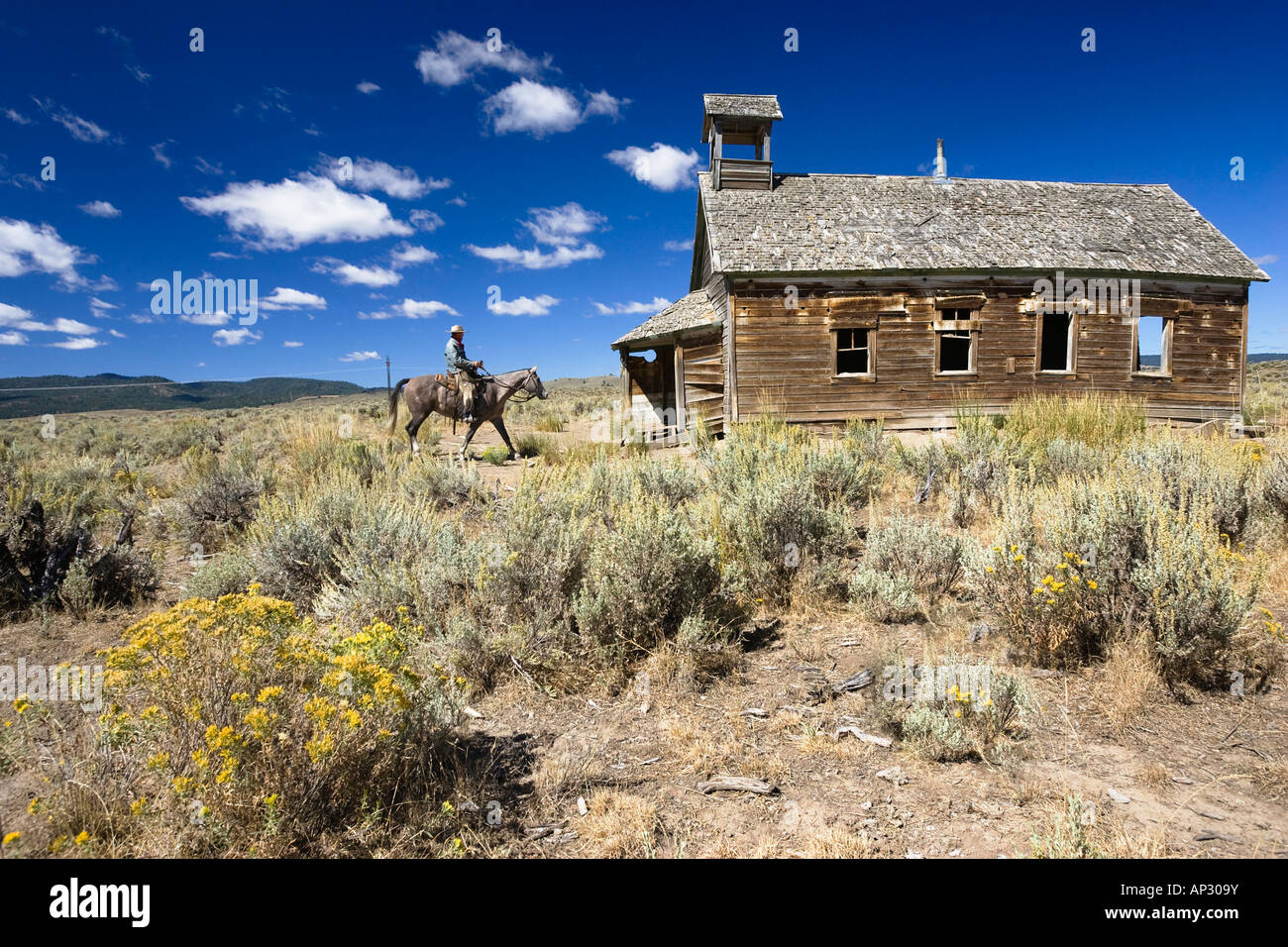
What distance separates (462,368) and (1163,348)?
1584cm

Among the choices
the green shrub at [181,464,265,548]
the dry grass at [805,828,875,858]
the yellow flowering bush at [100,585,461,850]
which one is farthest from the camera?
the green shrub at [181,464,265,548]

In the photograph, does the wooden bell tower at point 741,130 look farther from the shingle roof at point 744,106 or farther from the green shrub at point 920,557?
the green shrub at point 920,557

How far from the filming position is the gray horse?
11883 mm

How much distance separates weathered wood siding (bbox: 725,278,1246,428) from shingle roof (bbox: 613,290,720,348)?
110 cm

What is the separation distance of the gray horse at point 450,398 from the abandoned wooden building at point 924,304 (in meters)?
3.47

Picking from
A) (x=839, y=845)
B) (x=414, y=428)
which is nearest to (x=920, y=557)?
(x=839, y=845)

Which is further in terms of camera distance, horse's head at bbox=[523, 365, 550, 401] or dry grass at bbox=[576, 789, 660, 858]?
horse's head at bbox=[523, 365, 550, 401]

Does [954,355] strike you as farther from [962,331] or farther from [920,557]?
[920,557]

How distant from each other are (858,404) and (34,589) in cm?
1292

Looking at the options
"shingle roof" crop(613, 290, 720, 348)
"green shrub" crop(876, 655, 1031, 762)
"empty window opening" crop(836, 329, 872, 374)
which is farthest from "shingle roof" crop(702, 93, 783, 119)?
"green shrub" crop(876, 655, 1031, 762)

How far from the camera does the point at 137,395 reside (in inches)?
2985

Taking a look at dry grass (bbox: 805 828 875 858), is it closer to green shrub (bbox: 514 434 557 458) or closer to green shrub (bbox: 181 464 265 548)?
green shrub (bbox: 181 464 265 548)
